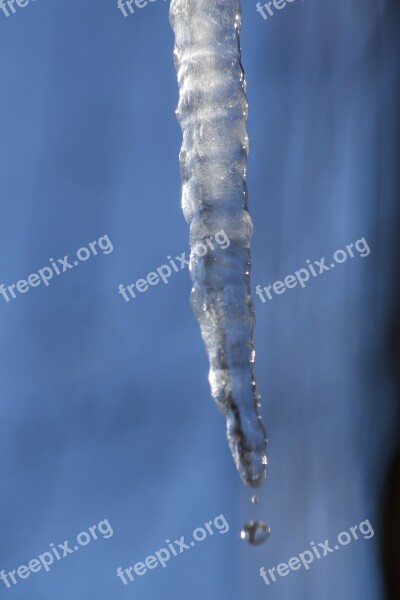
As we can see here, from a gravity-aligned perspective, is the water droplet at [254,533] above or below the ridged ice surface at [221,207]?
below

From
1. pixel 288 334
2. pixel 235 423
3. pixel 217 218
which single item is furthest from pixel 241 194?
pixel 288 334

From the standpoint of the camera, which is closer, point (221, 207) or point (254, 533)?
point (221, 207)

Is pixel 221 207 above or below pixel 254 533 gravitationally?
above

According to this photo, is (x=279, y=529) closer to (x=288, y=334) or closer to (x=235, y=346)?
(x=288, y=334)

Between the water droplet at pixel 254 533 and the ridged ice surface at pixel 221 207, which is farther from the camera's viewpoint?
the water droplet at pixel 254 533

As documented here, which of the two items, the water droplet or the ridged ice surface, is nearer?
the ridged ice surface

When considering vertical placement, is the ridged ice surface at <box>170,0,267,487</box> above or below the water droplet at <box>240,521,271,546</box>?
above

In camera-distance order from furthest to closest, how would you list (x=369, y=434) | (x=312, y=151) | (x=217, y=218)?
(x=312, y=151), (x=369, y=434), (x=217, y=218)

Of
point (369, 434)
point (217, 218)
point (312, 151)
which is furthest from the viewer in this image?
point (312, 151)
